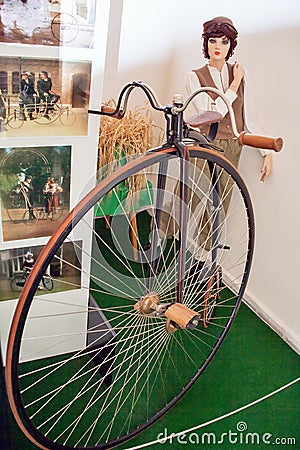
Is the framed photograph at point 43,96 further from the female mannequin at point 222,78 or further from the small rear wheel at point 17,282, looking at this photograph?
the female mannequin at point 222,78

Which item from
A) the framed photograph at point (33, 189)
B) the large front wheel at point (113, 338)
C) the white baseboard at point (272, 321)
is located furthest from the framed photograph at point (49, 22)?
the white baseboard at point (272, 321)

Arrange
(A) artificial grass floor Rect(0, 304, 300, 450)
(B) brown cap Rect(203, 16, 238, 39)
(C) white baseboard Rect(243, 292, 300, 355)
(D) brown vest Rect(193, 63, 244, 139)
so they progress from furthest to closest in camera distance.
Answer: (C) white baseboard Rect(243, 292, 300, 355), (D) brown vest Rect(193, 63, 244, 139), (B) brown cap Rect(203, 16, 238, 39), (A) artificial grass floor Rect(0, 304, 300, 450)

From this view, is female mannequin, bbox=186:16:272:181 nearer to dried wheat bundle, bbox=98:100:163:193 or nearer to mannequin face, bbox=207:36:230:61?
mannequin face, bbox=207:36:230:61

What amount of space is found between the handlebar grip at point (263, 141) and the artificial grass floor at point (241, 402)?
3.00 feet

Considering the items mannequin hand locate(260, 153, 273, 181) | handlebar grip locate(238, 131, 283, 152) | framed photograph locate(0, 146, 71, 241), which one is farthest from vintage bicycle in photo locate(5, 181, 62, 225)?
mannequin hand locate(260, 153, 273, 181)

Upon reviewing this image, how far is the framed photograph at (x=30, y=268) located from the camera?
4.16ft

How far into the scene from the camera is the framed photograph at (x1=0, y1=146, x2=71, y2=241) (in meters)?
1.17

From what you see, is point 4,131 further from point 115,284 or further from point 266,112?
point 266,112

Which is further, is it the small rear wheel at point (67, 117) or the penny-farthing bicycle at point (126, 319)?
the small rear wheel at point (67, 117)

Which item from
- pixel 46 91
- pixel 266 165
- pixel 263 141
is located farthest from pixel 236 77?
pixel 46 91

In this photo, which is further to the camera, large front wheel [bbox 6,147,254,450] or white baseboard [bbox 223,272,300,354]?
white baseboard [bbox 223,272,300,354]

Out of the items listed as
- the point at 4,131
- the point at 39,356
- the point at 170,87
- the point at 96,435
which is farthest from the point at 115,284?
the point at 170,87

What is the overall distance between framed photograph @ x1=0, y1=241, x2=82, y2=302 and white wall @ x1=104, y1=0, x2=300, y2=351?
0.88m

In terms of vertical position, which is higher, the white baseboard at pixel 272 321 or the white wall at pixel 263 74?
the white wall at pixel 263 74
